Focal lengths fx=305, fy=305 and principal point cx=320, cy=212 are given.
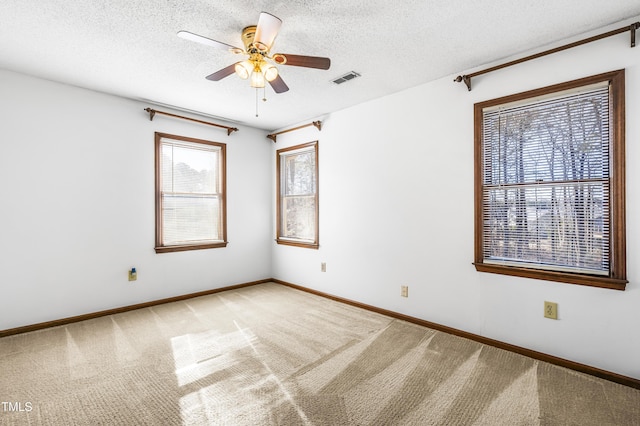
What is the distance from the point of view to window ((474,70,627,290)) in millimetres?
2201

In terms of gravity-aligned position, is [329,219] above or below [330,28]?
below

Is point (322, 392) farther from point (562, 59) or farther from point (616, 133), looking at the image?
point (562, 59)

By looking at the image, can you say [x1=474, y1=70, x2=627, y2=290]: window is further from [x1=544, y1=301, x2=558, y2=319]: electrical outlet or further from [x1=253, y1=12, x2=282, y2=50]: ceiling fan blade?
[x1=253, y1=12, x2=282, y2=50]: ceiling fan blade

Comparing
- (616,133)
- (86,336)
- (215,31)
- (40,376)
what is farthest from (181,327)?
(616,133)

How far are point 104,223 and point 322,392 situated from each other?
306 centimetres

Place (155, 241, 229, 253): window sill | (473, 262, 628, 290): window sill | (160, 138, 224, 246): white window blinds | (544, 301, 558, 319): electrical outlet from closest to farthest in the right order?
1. (473, 262, 628, 290): window sill
2. (544, 301, 558, 319): electrical outlet
3. (155, 241, 229, 253): window sill
4. (160, 138, 224, 246): white window blinds

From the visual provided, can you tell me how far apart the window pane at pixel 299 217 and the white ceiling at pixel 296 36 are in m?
1.78

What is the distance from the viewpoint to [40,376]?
2.24 m

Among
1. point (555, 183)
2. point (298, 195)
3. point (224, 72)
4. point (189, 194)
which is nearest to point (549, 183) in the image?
point (555, 183)

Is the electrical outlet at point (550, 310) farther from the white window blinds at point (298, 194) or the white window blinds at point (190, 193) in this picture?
the white window blinds at point (190, 193)

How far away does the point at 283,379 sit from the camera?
2.21m

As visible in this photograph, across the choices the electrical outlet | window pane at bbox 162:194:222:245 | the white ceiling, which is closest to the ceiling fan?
the white ceiling

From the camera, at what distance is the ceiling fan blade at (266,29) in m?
1.75

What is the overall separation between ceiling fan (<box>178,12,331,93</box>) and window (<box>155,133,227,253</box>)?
2.01 meters
